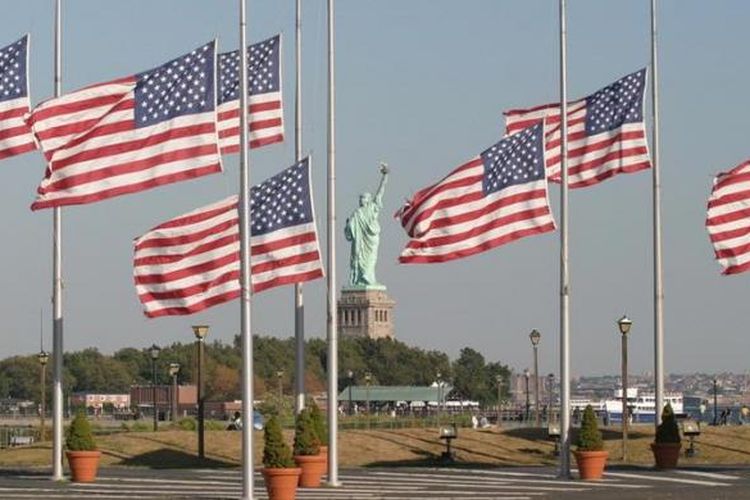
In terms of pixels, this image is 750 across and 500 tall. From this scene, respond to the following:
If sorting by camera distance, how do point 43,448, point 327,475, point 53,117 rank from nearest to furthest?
point 53,117 < point 327,475 < point 43,448

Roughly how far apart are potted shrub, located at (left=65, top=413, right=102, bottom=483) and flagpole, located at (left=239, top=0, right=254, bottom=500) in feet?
31.5

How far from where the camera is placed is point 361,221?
164 meters

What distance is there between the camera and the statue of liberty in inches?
6353

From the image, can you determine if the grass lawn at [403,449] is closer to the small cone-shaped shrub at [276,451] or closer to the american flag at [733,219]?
the american flag at [733,219]

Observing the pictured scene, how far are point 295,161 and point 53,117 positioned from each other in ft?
24.2

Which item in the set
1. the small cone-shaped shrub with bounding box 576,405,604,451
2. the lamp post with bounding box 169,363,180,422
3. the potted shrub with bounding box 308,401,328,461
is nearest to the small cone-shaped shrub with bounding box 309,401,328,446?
the potted shrub with bounding box 308,401,328,461

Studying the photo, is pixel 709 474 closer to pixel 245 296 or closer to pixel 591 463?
pixel 591 463

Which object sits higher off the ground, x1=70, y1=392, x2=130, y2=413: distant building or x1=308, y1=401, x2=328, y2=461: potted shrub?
x1=308, y1=401, x2=328, y2=461: potted shrub

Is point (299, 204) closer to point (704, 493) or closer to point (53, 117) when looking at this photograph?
point (53, 117)

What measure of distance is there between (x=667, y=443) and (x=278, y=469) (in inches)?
566

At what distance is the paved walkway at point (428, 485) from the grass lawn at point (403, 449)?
4.51 meters

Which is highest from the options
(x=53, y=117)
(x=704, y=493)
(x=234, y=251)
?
(x=53, y=117)

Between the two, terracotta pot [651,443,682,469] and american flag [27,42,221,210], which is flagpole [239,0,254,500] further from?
terracotta pot [651,443,682,469]

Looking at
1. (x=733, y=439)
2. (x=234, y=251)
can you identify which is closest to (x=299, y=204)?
(x=234, y=251)
